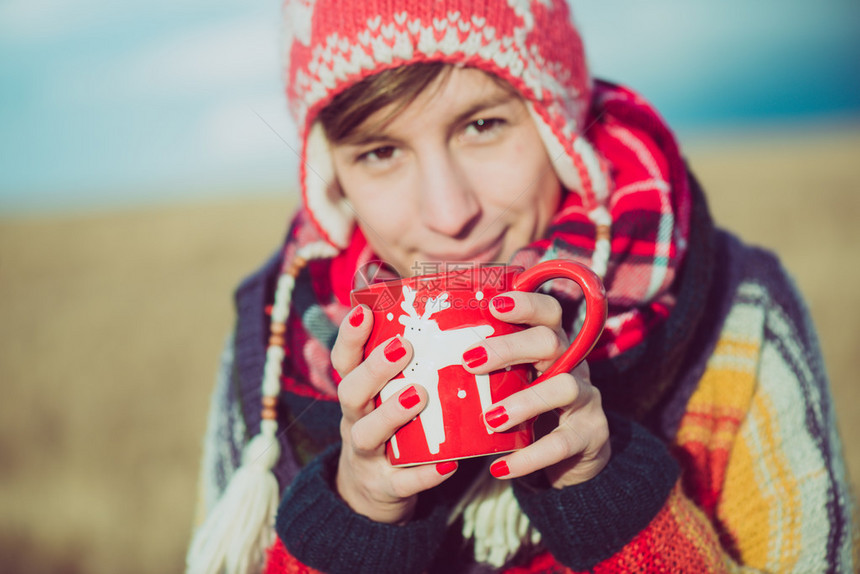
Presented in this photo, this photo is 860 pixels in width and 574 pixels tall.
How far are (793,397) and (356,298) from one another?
3.46 ft

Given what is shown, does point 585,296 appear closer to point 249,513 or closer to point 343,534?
point 343,534

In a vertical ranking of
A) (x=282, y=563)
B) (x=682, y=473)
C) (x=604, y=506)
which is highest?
(x=604, y=506)

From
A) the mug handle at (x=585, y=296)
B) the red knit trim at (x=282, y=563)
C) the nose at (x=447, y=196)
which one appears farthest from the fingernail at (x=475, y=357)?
the red knit trim at (x=282, y=563)

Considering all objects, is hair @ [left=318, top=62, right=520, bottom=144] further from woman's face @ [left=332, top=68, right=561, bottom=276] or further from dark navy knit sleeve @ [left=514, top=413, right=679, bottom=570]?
dark navy knit sleeve @ [left=514, top=413, right=679, bottom=570]

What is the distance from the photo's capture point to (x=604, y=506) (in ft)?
3.76

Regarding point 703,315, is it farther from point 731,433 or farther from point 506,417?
point 506,417

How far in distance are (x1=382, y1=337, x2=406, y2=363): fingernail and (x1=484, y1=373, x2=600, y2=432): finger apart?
152mm

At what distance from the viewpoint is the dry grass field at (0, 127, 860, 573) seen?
3566 millimetres

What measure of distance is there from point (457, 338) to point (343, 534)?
522 mm

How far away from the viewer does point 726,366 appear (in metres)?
1.52

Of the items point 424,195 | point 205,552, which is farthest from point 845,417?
point 205,552

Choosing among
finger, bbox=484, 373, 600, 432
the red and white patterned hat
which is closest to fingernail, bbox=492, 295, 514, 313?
finger, bbox=484, 373, 600, 432

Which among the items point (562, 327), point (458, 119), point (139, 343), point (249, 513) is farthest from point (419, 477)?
point (139, 343)

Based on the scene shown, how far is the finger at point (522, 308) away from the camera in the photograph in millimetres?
926
